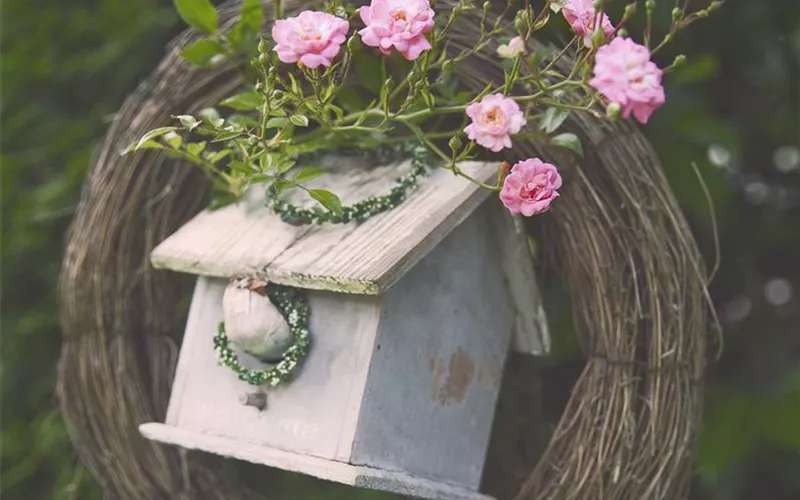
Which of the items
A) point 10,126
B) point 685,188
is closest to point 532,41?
point 685,188

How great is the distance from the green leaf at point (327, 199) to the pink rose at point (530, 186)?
0.22 meters

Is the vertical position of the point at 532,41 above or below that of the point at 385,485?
above

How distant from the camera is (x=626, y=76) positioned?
94cm

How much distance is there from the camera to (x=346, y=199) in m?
1.27

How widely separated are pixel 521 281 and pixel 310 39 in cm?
47

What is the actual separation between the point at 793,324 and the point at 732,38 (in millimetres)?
456

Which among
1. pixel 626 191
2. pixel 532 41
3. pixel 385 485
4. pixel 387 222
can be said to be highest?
pixel 532 41

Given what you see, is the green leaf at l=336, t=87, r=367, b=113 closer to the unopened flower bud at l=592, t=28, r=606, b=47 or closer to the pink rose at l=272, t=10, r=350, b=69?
the pink rose at l=272, t=10, r=350, b=69

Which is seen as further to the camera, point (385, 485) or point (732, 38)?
point (732, 38)

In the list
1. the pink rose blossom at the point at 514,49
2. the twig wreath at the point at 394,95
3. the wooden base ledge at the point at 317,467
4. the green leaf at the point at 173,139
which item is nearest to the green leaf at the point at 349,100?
the twig wreath at the point at 394,95

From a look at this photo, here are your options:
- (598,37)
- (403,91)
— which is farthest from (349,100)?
(598,37)

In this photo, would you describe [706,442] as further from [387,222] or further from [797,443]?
[387,222]

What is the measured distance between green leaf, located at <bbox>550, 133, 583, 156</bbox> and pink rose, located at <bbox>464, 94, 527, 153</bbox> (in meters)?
0.16

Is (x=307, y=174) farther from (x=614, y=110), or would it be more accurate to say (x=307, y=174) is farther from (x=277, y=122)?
(x=614, y=110)
